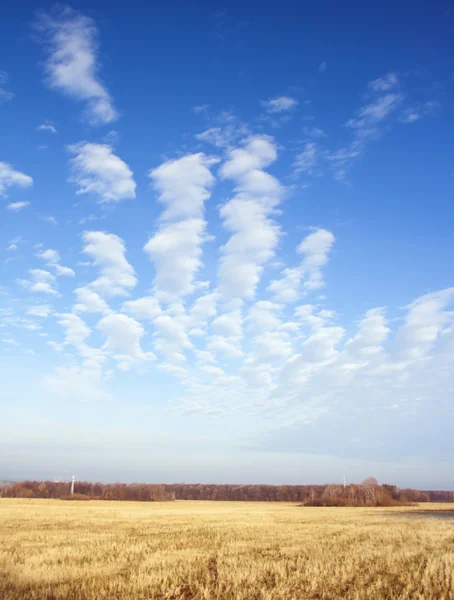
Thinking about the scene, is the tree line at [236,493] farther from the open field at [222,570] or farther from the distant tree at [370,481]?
the open field at [222,570]

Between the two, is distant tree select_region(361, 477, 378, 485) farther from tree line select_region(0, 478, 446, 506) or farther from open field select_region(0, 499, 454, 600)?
open field select_region(0, 499, 454, 600)

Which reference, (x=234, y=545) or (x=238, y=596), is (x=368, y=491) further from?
(x=238, y=596)

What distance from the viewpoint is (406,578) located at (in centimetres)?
1381

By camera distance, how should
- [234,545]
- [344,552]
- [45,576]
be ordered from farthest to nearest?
[234,545]
[344,552]
[45,576]

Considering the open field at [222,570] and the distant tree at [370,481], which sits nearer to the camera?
the open field at [222,570]

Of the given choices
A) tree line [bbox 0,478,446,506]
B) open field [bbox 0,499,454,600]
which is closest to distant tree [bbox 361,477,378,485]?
tree line [bbox 0,478,446,506]

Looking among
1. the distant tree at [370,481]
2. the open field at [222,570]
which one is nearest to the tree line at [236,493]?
the distant tree at [370,481]

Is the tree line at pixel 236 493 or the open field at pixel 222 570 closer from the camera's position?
the open field at pixel 222 570

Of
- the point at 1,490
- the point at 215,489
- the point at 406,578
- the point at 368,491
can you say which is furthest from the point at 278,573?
the point at 215,489

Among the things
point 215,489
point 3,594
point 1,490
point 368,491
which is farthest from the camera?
point 215,489

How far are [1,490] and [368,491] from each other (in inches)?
4605

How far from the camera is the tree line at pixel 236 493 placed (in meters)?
121

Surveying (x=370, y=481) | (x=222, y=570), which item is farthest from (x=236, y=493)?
(x=222, y=570)

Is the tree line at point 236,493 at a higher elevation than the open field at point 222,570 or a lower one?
lower
